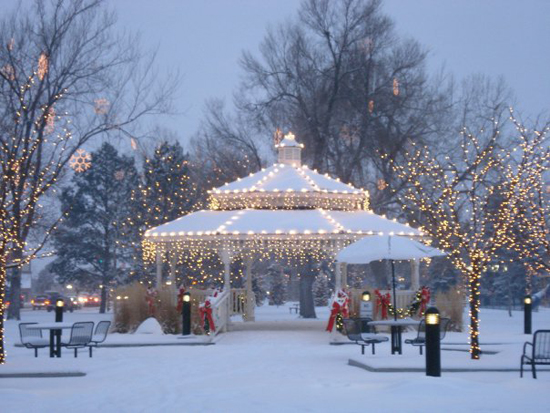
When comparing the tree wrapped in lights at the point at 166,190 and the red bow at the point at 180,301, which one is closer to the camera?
the red bow at the point at 180,301

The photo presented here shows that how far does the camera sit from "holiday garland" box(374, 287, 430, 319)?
24.8 meters

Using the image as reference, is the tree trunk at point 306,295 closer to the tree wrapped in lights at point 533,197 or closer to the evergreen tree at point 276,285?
the tree wrapped in lights at point 533,197

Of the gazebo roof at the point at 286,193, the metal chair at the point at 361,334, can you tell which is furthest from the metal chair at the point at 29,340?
the gazebo roof at the point at 286,193

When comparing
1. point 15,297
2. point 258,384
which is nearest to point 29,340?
point 258,384

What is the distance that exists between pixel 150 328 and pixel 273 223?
4.63 metres

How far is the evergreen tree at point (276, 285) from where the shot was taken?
59.7 m

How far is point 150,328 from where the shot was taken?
23.8 m

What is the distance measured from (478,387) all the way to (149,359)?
7.64 m

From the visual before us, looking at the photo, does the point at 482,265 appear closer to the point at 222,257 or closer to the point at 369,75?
the point at 222,257

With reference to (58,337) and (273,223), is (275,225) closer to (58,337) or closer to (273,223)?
(273,223)

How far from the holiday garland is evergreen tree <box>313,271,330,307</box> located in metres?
29.9

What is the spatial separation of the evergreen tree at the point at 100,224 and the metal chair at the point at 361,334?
26.7 metres

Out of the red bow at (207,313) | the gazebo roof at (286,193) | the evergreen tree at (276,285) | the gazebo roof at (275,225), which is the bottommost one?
the red bow at (207,313)

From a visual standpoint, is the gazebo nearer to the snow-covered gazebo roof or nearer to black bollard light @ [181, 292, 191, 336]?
the snow-covered gazebo roof
